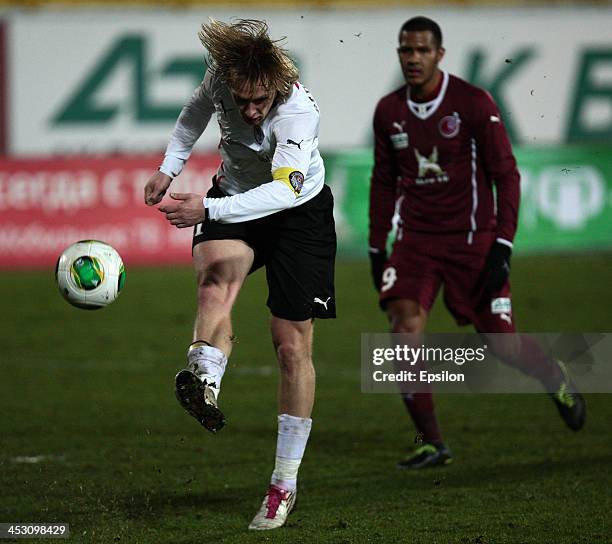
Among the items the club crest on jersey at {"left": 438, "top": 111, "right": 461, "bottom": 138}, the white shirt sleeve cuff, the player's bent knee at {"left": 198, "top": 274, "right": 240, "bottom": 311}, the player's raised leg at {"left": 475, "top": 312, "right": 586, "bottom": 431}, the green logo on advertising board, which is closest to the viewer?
the player's bent knee at {"left": 198, "top": 274, "right": 240, "bottom": 311}

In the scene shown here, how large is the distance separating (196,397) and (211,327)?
1.39 feet

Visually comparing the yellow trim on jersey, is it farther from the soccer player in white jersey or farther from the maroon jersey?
the maroon jersey

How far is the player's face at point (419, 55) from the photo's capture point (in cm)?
622

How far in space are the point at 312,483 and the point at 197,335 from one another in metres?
1.25

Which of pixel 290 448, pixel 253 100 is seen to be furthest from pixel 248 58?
pixel 290 448

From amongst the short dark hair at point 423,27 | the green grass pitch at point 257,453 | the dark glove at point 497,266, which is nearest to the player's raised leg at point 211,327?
the green grass pitch at point 257,453

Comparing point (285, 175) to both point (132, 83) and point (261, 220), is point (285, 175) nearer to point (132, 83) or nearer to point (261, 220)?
point (261, 220)

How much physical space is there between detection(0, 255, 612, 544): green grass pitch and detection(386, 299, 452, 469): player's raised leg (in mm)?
125

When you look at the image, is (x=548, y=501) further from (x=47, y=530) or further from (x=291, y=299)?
(x=47, y=530)

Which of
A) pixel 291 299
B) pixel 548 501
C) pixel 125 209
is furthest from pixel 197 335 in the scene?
pixel 125 209

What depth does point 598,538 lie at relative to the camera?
4656 mm

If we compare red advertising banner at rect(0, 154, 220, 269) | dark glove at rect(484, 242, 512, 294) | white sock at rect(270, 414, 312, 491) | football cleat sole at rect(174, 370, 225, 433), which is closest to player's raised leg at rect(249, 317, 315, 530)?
white sock at rect(270, 414, 312, 491)

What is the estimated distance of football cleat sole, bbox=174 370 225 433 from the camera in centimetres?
470

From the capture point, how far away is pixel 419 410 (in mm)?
6469
